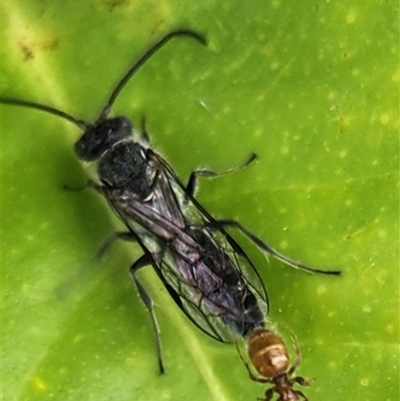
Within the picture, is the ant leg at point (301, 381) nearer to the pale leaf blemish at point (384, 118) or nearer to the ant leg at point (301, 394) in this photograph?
the ant leg at point (301, 394)

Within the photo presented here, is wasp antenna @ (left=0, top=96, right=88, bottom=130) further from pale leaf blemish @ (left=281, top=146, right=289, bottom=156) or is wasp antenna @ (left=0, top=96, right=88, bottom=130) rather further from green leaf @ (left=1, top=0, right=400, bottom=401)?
pale leaf blemish @ (left=281, top=146, right=289, bottom=156)

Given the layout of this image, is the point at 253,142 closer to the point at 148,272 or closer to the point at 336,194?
the point at 336,194

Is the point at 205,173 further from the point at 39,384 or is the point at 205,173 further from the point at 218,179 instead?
the point at 39,384

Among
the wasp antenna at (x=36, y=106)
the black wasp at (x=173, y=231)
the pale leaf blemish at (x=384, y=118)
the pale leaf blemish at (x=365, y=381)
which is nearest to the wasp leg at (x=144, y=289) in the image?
the black wasp at (x=173, y=231)

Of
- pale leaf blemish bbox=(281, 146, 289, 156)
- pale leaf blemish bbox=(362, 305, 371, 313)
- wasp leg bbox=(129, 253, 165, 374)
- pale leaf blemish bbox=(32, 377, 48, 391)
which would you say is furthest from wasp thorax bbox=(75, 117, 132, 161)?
pale leaf blemish bbox=(362, 305, 371, 313)

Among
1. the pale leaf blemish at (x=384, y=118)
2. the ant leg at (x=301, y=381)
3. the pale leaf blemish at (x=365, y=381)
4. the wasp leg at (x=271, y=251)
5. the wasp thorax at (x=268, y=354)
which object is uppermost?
the pale leaf blemish at (x=384, y=118)

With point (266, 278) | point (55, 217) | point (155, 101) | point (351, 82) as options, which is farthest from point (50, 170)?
point (351, 82)
